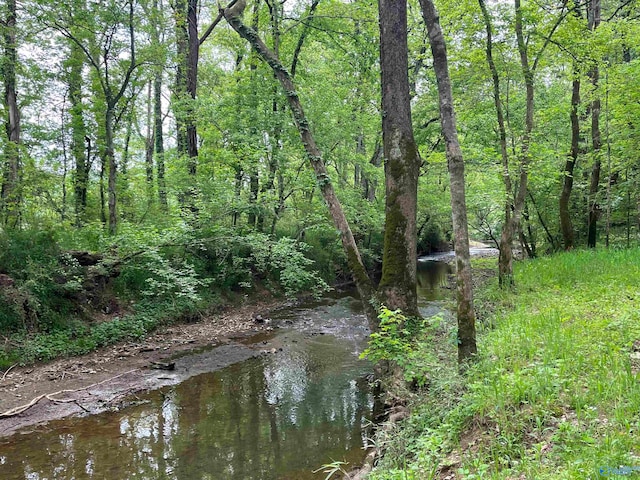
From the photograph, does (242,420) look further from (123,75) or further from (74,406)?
(123,75)

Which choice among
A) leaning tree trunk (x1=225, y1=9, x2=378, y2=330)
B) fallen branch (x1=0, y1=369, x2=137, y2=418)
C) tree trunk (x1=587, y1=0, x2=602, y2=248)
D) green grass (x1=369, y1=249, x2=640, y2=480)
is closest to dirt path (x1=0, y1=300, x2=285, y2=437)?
fallen branch (x1=0, y1=369, x2=137, y2=418)

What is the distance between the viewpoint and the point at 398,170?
7125 mm

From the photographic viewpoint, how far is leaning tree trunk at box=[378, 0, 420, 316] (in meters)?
7.08

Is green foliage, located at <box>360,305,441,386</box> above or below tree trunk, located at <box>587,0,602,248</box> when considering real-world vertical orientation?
below

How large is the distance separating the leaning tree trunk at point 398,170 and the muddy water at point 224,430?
82.9 inches

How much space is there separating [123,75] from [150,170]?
4.92 m

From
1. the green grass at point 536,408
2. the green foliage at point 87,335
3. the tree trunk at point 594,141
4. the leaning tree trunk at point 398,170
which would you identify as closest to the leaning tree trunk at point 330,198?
the leaning tree trunk at point 398,170

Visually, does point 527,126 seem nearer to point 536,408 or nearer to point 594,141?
point 594,141

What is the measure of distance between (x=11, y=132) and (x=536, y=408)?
14.2 meters

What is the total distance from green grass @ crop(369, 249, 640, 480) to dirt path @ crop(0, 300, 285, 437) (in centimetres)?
538

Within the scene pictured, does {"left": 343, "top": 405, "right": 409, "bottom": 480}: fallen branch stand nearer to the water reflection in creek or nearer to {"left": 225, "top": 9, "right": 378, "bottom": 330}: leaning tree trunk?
the water reflection in creek

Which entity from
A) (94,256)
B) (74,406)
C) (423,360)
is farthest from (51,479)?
(94,256)

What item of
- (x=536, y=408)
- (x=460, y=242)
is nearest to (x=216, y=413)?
(x=460, y=242)

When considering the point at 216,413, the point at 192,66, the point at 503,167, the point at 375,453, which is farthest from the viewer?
the point at 192,66
